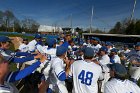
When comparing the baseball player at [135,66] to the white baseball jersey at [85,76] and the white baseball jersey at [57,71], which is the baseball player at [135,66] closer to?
the white baseball jersey at [57,71]

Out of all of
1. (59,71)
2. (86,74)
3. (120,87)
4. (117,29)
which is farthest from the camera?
(117,29)

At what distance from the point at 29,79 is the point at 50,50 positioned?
3.78 ft

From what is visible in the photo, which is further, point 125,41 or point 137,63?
point 125,41

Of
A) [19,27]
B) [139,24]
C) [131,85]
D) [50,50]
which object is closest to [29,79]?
[50,50]

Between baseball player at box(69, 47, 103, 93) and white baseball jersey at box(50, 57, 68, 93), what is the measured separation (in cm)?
30

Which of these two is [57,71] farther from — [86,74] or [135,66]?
[135,66]

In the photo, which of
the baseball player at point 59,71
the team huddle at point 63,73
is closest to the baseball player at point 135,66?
the team huddle at point 63,73

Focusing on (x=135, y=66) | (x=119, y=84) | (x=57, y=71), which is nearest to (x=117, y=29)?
(x=135, y=66)

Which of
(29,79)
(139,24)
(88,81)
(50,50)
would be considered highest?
(139,24)

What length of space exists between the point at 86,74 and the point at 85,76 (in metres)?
0.05

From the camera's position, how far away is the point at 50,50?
7.36 meters

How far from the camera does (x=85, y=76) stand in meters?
4.91

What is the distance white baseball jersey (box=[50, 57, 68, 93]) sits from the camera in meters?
5.09

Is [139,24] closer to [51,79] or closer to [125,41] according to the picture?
[125,41]
